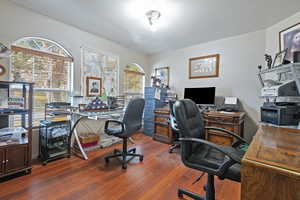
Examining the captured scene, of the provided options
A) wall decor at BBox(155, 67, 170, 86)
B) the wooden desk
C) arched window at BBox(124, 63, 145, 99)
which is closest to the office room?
the wooden desk

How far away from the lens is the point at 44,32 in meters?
2.29

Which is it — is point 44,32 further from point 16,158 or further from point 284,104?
point 284,104

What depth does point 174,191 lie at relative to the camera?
1606 millimetres

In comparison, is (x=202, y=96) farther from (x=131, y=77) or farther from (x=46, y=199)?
(x=46, y=199)

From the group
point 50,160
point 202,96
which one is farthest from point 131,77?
point 50,160

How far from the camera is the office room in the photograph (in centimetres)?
130

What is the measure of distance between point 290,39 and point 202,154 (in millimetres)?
2313

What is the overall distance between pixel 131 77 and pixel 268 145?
3381 millimetres

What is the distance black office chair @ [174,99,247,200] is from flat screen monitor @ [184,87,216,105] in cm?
146

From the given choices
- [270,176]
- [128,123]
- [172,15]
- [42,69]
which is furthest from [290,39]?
[42,69]

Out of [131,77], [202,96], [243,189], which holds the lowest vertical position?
[243,189]

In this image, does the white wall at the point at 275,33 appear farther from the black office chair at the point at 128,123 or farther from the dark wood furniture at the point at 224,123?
the black office chair at the point at 128,123

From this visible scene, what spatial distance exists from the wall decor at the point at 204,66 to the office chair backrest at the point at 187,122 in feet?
6.19

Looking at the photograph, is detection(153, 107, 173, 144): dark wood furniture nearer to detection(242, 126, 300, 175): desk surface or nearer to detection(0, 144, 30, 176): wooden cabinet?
detection(242, 126, 300, 175): desk surface
